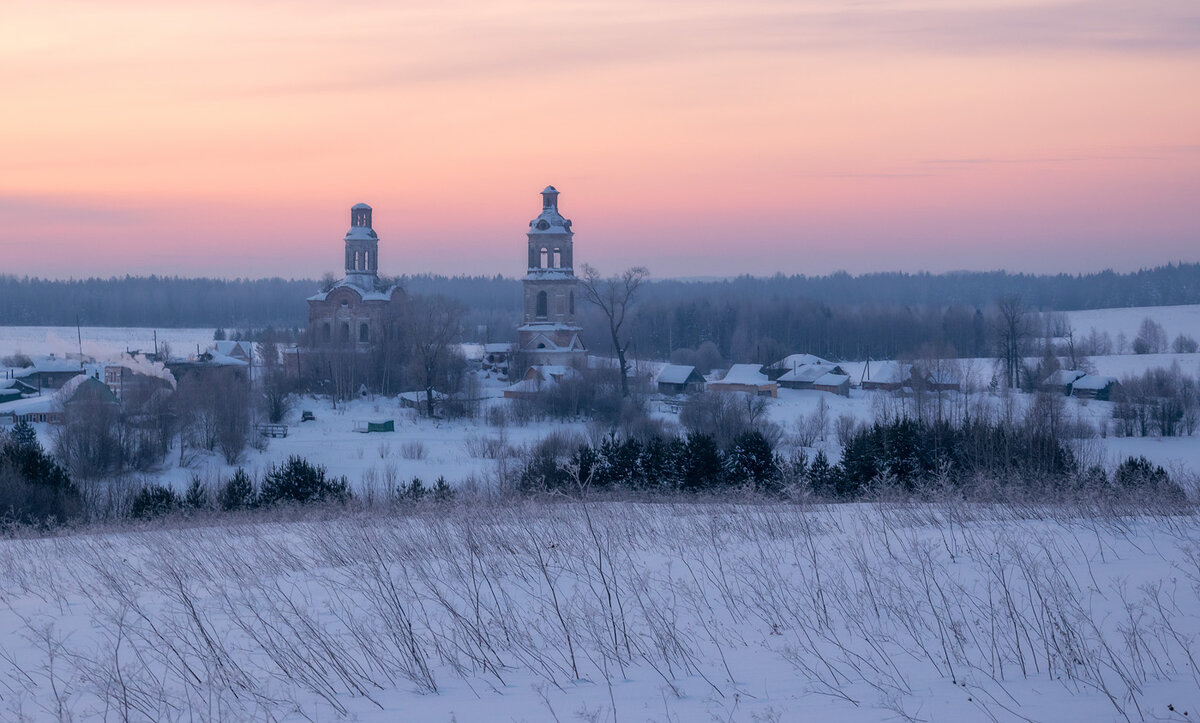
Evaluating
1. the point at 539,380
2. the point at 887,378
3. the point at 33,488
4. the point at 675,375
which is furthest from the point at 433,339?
the point at 33,488

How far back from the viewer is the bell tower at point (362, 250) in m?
54.0

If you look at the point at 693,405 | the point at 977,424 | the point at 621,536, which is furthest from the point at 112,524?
the point at 693,405

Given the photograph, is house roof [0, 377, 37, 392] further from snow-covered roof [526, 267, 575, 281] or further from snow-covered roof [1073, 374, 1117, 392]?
snow-covered roof [1073, 374, 1117, 392]

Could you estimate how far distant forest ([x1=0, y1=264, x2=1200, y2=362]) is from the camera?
85.3 metres

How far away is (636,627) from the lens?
18.4ft

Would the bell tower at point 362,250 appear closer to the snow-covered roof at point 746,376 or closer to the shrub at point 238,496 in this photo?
the snow-covered roof at point 746,376

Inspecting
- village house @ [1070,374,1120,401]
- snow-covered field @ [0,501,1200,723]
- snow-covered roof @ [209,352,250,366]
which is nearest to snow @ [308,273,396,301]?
snow-covered roof @ [209,352,250,366]

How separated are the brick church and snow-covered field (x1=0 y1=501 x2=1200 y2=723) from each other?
44.3m

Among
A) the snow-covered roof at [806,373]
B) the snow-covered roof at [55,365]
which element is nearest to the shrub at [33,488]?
the snow-covered roof at [55,365]

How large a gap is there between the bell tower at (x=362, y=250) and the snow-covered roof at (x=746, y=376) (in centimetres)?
1989

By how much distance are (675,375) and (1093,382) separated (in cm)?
2026

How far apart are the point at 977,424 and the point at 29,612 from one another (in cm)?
1571

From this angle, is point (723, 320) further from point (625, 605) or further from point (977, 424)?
point (625, 605)

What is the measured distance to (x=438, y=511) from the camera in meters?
11.0
